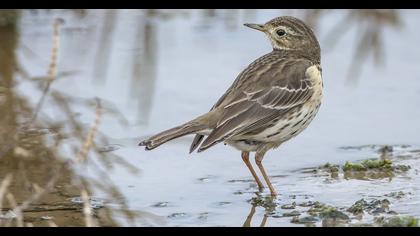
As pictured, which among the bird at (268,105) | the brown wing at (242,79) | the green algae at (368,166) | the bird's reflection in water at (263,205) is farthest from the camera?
the green algae at (368,166)

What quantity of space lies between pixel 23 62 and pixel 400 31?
15.1 feet

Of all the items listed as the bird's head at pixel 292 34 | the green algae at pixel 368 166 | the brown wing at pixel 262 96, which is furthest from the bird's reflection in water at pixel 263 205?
the bird's head at pixel 292 34

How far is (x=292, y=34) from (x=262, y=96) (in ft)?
3.12

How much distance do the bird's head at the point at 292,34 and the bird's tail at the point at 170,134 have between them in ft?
5.00

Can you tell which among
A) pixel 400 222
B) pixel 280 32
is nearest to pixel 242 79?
pixel 280 32

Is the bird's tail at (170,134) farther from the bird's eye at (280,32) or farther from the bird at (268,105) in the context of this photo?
the bird's eye at (280,32)

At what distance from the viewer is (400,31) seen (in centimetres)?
1284

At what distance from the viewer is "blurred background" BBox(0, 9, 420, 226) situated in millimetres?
8039

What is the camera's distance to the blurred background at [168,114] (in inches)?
316

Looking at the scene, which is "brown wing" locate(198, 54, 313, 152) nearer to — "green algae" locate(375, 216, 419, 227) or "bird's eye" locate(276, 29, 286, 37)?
"bird's eye" locate(276, 29, 286, 37)

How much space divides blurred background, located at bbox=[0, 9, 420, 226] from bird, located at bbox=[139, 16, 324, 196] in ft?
1.29

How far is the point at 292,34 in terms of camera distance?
9.52 m

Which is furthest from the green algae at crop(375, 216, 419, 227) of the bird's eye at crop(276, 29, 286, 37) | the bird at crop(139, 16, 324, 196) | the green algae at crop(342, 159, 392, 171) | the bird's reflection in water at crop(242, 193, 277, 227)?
the bird's eye at crop(276, 29, 286, 37)

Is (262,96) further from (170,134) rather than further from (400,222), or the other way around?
(400,222)
